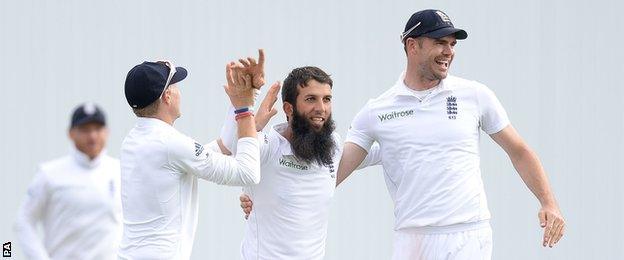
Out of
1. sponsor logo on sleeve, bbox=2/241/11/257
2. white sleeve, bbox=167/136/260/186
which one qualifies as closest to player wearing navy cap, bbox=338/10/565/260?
white sleeve, bbox=167/136/260/186

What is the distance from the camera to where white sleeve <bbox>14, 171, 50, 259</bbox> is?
729 centimetres

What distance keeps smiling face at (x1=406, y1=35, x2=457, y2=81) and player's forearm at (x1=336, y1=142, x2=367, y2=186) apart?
0.79m

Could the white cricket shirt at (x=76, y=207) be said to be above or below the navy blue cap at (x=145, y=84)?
below

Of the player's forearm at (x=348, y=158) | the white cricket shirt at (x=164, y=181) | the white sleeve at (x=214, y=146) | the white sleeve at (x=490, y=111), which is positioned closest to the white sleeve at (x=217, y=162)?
the white cricket shirt at (x=164, y=181)

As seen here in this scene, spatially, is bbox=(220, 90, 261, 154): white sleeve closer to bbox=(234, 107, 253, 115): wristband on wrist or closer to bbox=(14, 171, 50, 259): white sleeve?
bbox=(234, 107, 253, 115): wristband on wrist

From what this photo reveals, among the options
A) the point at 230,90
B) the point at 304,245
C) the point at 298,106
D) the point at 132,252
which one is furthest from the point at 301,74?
the point at 132,252

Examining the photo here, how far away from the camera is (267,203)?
24.6 ft

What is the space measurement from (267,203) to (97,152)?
139 cm

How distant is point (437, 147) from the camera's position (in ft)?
24.7

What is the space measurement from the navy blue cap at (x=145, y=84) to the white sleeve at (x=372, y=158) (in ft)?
6.46

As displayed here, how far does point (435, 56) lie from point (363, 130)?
817mm

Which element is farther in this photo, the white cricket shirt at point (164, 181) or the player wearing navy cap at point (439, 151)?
the player wearing navy cap at point (439, 151)

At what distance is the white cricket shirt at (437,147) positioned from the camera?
750 centimetres

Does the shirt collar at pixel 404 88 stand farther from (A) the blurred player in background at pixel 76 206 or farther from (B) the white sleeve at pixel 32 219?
(B) the white sleeve at pixel 32 219
